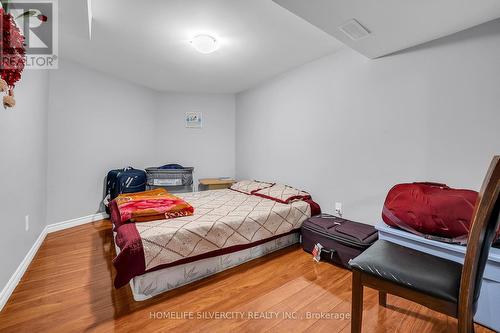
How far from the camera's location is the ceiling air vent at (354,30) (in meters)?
1.67

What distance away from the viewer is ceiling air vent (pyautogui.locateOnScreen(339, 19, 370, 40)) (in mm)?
1665

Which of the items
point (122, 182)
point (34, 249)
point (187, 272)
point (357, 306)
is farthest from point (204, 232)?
point (122, 182)

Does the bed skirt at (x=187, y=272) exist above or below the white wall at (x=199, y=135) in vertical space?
below

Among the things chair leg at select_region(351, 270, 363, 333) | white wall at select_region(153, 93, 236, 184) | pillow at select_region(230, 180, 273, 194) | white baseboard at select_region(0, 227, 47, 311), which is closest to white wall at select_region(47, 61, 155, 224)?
white wall at select_region(153, 93, 236, 184)

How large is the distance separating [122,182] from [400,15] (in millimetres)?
3657

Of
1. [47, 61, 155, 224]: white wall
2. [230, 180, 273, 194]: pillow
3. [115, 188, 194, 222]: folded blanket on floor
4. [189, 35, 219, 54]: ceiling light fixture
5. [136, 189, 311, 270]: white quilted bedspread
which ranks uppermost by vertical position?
[189, 35, 219, 54]: ceiling light fixture

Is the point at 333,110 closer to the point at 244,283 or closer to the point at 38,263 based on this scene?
the point at 244,283

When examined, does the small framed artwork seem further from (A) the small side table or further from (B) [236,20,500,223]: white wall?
(B) [236,20,500,223]: white wall

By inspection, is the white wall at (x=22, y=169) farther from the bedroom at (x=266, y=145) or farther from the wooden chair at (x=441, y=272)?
the wooden chair at (x=441, y=272)

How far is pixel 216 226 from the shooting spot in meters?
1.98

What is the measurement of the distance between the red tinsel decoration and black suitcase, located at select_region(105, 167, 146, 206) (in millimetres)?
1980

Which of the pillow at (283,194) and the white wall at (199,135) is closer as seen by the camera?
the pillow at (283,194)

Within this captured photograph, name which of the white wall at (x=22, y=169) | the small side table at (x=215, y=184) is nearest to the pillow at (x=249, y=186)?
the small side table at (x=215, y=184)

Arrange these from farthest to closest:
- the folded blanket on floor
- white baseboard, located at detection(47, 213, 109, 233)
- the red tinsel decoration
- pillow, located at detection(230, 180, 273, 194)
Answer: pillow, located at detection(230, 180, 273, 194), white baseboard, located at detection(47, 213, 109, 233), the folded blanket on floor, the red tinsel decoration
